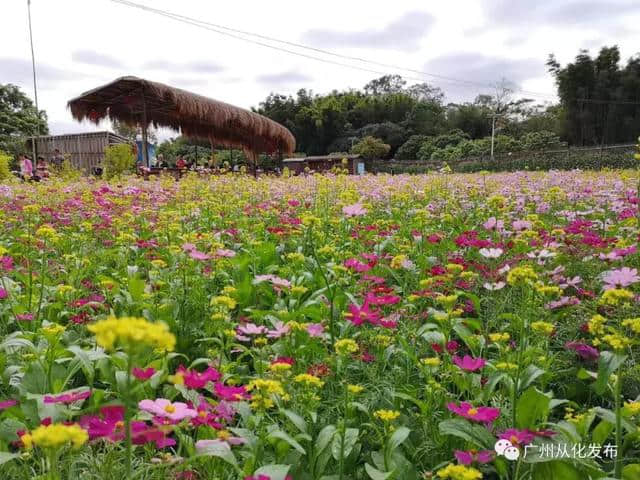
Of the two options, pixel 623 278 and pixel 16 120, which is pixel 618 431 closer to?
pixel 623 278

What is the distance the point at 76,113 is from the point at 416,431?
13.7 m

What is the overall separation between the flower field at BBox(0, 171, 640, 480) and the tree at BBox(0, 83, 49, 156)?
32867 millimetres

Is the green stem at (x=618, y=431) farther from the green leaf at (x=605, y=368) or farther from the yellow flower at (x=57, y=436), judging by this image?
the yellow flower at (x=57, y=436)

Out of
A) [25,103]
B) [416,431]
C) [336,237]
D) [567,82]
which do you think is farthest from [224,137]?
[567,82]

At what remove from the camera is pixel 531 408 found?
1285 millimetres

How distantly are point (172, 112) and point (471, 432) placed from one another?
14.4 meters

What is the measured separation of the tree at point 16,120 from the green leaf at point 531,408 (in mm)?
34302

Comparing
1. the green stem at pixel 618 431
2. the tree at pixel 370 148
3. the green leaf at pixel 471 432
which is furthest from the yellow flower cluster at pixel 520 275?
the tree at pixel 370 148

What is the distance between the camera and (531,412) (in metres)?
1.29

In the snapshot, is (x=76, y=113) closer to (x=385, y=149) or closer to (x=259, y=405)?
(x=259, y=405)

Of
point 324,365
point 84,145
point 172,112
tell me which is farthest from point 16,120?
point 324,365

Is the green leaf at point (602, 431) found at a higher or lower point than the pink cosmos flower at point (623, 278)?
lower

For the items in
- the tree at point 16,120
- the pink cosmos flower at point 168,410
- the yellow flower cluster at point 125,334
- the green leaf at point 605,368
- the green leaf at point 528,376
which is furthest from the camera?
the tree at point 16,120

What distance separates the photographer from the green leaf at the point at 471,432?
3.87ft
